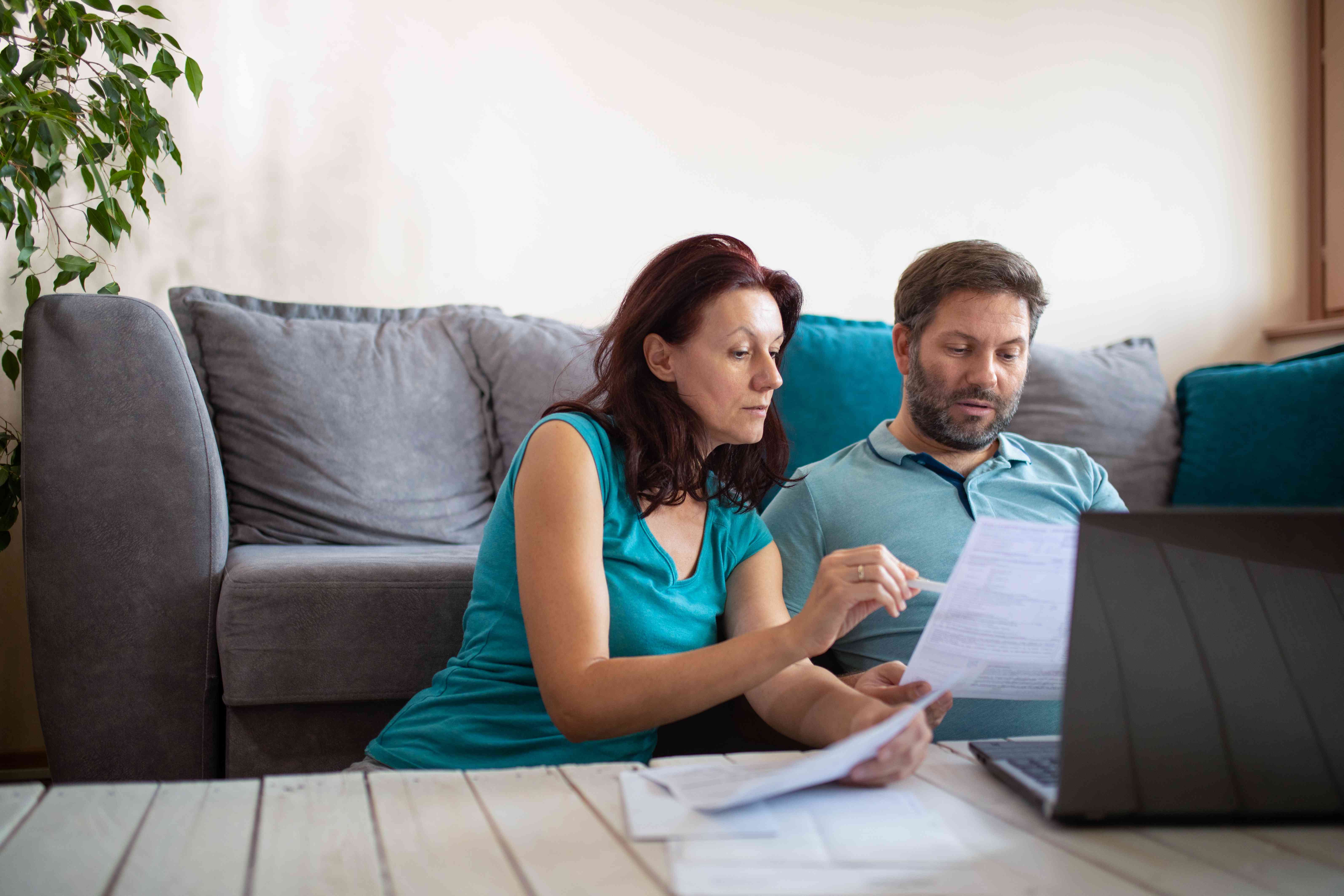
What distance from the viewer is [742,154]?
8.05 feet

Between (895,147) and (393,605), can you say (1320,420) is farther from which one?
(393,605)

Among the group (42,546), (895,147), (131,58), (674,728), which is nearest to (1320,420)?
(895,147)

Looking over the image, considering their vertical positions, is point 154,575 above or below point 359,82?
below

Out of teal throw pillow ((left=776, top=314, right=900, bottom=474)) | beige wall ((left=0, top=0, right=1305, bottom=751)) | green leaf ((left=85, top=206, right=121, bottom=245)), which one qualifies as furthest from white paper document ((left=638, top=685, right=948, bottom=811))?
beige wall ((left=0, top=0, right=1305, bottom=751))

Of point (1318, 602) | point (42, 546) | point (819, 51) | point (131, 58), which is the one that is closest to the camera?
point (1318, 602)

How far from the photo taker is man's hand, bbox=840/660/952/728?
2.87 ft

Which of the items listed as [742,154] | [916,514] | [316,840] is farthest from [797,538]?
[742,154]

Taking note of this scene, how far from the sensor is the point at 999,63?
2.61 meters

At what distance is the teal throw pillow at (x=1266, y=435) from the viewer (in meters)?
1.93

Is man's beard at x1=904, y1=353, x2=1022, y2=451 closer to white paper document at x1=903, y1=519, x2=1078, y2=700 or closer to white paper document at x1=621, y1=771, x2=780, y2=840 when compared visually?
white paper document at x1=903, y1=519, x2=1078, y2=700

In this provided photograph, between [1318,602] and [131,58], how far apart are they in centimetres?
216

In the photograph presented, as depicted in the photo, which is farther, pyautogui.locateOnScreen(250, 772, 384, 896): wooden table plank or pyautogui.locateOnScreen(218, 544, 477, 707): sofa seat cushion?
pyautogui.locateOnScreen(218, 544, 477, 707): sofa seat cushion

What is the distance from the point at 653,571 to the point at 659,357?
261mm

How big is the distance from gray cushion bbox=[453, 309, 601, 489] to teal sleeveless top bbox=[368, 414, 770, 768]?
858 millimetres
